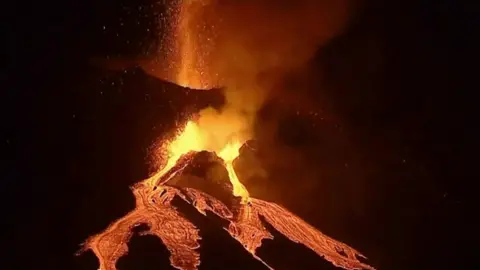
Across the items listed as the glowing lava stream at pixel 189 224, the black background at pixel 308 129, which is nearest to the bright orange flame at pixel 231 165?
the glowing lava stream at pixel 189 224

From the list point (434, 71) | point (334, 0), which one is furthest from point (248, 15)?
point (434, 71)

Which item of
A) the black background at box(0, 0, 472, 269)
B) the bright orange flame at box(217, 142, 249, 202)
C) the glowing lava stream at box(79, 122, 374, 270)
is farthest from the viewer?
the bright orange flame at box(217, 142, 249, 202)

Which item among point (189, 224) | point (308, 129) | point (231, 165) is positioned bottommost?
point (189, 224)

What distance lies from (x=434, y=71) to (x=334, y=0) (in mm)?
632

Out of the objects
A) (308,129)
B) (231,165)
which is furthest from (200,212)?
(308,129)

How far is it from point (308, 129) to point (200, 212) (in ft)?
2.61

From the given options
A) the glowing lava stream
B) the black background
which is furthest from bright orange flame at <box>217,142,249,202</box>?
the black background

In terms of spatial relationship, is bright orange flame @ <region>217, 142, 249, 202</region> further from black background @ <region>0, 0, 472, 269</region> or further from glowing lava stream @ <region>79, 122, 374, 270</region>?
black background @ <region>0, 0, 472, 269</region>

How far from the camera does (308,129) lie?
13.9 ft

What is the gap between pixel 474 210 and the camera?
4062 millimetres

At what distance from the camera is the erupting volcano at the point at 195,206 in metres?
3.54

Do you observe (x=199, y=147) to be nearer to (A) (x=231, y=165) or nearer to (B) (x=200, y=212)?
(A) (x=231, y=165)

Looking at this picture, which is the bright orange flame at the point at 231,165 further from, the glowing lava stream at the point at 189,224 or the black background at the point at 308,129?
the black background at the point at 308,129

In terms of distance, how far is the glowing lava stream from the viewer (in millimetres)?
3492
